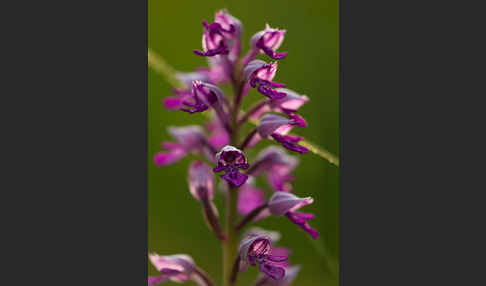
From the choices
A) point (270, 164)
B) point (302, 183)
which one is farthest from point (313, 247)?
point (270, 164)

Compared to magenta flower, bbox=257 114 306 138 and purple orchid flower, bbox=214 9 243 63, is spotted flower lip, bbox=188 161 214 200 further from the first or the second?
purple orchid flower, bbox=214 9 243 63

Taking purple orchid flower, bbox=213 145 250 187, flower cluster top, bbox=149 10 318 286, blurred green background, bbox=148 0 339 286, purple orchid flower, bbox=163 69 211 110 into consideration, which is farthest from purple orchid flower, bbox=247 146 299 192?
purple orchid flower, bbox=163 69 211 110

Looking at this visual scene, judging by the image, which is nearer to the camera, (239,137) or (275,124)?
(275,124)

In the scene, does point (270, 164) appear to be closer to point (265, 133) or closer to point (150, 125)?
point (265, 133)

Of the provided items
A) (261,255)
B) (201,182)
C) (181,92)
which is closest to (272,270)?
(261,255)

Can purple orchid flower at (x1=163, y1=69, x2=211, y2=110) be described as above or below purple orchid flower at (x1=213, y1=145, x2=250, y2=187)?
above

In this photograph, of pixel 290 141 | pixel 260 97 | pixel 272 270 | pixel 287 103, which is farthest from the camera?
pixel 260 97

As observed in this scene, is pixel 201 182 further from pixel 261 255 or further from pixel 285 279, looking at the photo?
pixel 285 279
